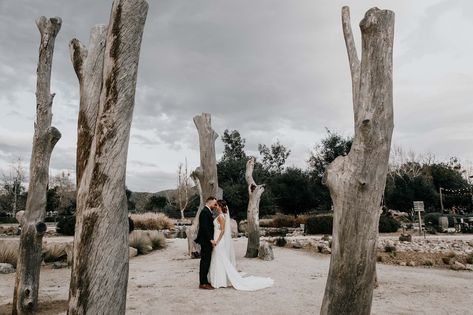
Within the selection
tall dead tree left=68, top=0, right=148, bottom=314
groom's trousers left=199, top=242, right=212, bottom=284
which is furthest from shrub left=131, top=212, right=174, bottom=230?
tall dead tree left=68, top=0, right=148, bottom=314

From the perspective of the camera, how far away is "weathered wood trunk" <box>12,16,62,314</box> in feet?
17.0

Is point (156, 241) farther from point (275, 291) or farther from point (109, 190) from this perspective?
point (109, 190)

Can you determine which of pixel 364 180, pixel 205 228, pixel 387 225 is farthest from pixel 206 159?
pixel 387 225

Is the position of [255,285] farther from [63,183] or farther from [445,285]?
[63,183]

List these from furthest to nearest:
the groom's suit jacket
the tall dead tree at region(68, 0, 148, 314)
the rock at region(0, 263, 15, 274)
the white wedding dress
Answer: the rock at region(0, 263, 15, 274), the groom's suit jacket, the white wedding dress, the tall dead tree at region(68, 0, 148, 314)

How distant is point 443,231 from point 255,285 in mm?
18739

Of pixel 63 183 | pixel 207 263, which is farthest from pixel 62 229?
pixel 63 183

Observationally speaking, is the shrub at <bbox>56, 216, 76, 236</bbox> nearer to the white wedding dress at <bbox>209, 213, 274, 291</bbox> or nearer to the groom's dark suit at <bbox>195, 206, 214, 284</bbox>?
the groom's dark suit at <bbox>195, 206, 214, 284</bbox>

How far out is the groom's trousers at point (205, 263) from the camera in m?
7.34

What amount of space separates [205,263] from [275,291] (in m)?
1.54

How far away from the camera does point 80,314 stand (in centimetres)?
279

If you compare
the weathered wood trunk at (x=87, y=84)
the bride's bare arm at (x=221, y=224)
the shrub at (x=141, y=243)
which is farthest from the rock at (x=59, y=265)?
the weathered wood trunk at (x=87, y=84)

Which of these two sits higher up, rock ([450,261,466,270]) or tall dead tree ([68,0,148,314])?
tall dead tree ([68,0,148,314])

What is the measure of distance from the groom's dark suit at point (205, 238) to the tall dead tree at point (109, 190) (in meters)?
4.55
